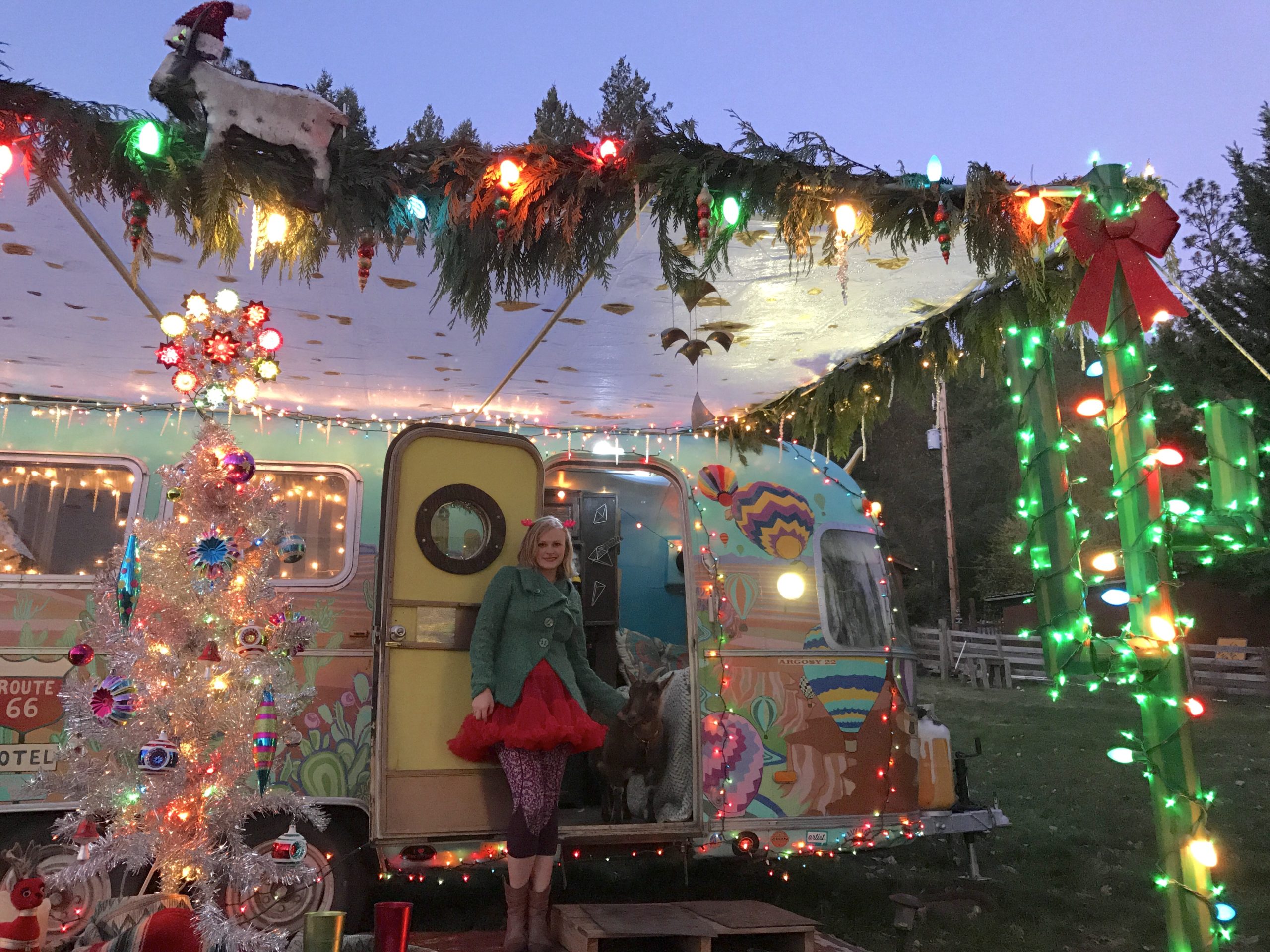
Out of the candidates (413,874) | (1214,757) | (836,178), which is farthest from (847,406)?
(1214,757)

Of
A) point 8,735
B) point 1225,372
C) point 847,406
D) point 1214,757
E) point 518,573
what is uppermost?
point 1225,372

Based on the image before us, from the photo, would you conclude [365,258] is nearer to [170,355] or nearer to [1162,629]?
[170,355]

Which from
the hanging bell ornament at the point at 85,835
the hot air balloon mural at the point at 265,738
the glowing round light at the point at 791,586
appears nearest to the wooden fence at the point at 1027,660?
the glowing round light at the point at 791,586

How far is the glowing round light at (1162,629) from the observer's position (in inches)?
143

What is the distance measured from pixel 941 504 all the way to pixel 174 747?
3503 cm

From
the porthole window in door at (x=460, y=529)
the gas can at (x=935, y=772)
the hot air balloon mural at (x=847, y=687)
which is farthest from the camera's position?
the gas can at (x=935, y=772)

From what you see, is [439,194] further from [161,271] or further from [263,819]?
[263,819]

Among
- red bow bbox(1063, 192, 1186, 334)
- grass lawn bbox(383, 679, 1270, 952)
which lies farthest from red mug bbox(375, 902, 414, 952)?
red bow bbox(1063, 192, 1186, 334)

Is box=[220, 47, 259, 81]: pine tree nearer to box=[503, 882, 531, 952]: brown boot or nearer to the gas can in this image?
box=[503, 882, 531, 952]: brown boot

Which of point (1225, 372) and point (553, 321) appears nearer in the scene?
point (553, 321)

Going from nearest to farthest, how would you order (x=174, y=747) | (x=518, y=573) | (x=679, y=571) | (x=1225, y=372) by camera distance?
(x=174, y=747) < (x=518, y=573) < (x=679, y=571) < (x=1225, y=372)

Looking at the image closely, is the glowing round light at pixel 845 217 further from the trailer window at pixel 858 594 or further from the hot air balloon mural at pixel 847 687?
the hot air balloon mural at pixel 847 687

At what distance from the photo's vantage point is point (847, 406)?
622cm

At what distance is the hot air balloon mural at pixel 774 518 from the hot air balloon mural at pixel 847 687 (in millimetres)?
720
